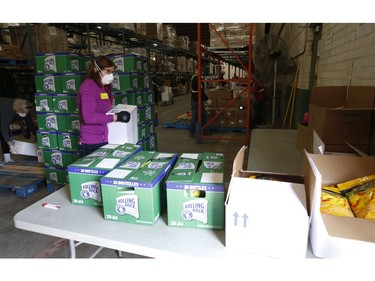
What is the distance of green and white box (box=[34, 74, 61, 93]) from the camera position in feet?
10.7

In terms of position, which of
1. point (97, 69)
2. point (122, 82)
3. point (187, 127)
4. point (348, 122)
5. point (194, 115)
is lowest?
point (187, 127)

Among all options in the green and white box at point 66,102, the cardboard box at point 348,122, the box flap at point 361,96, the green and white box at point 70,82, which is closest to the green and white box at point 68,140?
the green and white box at point 66,102

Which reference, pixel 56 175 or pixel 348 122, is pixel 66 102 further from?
pixel 348 122

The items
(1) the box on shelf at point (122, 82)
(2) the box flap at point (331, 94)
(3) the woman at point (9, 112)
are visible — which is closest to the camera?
(2) the box flap at point (331, 94)

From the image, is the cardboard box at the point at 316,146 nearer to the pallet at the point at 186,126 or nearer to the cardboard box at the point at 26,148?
the cardboard box at the point at 26,148

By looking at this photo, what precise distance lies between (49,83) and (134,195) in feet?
9.24

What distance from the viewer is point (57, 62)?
10.5 ft

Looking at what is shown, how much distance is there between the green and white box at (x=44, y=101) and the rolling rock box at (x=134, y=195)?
261 cm

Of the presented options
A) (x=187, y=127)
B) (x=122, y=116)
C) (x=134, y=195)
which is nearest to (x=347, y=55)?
(x=122, y=116)

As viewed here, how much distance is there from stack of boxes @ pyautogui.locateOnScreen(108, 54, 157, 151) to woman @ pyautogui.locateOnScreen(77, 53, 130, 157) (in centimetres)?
133

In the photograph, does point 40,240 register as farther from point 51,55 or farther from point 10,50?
point 10,50

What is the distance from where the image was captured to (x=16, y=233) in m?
2.51

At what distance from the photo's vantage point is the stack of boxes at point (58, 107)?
322 centimetres
